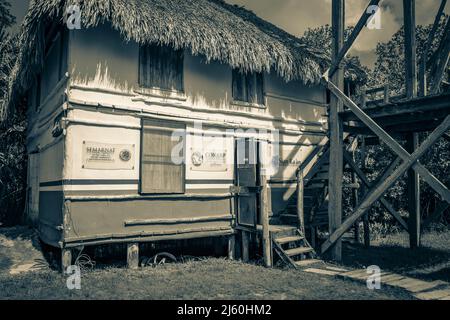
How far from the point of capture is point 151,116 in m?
8.22

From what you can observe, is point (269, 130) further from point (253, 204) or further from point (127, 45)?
point (127, 45)

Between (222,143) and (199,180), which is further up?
(222,143)

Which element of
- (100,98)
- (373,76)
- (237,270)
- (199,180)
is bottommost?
(237,270)

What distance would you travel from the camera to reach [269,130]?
405 inches

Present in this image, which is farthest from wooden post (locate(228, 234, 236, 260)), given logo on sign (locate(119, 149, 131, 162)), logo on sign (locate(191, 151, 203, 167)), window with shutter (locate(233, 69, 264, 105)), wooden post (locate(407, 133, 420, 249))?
wooden post (locate(407, 133, 420, 249))

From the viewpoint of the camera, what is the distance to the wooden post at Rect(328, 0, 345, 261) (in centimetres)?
848

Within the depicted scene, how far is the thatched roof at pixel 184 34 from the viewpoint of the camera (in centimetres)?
752

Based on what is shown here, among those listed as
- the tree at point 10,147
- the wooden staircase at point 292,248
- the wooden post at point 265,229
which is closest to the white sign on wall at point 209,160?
the wooden post at point 265,229

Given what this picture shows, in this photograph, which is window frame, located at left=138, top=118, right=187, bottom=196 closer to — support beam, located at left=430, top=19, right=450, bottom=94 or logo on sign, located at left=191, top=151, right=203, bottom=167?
logo on sign, located at left=191, top=151, right=203, bottom=167

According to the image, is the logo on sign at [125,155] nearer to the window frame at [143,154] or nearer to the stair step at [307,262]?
the window frame at [143,154]

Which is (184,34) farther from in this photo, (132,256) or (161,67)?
(132,256)

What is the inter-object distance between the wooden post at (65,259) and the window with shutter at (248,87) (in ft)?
17.4
